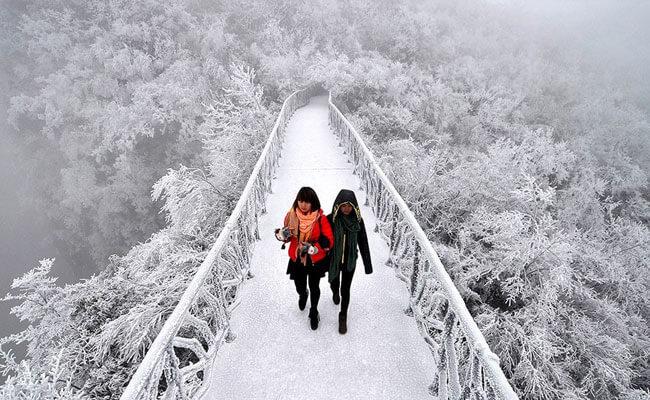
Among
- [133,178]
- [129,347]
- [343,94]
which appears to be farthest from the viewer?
[133,178]

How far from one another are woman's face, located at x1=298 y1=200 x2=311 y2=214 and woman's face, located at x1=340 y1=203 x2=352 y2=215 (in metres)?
0.34

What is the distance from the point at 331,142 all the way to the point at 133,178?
19.5 m

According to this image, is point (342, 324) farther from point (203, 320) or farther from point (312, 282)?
point (203, 320)

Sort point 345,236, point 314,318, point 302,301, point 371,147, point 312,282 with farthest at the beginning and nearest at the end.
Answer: point 371,147 < point 302,301 < point 314,318 < point 312,282 < point 345,236

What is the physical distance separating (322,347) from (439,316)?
132cm

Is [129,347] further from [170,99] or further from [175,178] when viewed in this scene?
[170,99]

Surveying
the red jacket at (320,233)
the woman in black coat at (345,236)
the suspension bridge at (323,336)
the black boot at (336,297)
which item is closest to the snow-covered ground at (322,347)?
the suspension bridge at (323,336)

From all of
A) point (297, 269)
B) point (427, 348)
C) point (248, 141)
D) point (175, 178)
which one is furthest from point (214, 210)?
point (427, 348)

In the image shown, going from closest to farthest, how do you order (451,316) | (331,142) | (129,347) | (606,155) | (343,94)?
(451,316), (129,347), (331,142), (606,155), (343,94)

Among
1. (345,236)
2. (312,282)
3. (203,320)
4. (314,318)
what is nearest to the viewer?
(203,320)

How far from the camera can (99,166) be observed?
29.4m

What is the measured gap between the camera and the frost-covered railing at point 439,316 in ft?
8.50

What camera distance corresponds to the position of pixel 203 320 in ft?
12.0

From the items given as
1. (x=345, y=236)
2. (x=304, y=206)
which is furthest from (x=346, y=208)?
(x=304, y=206)
